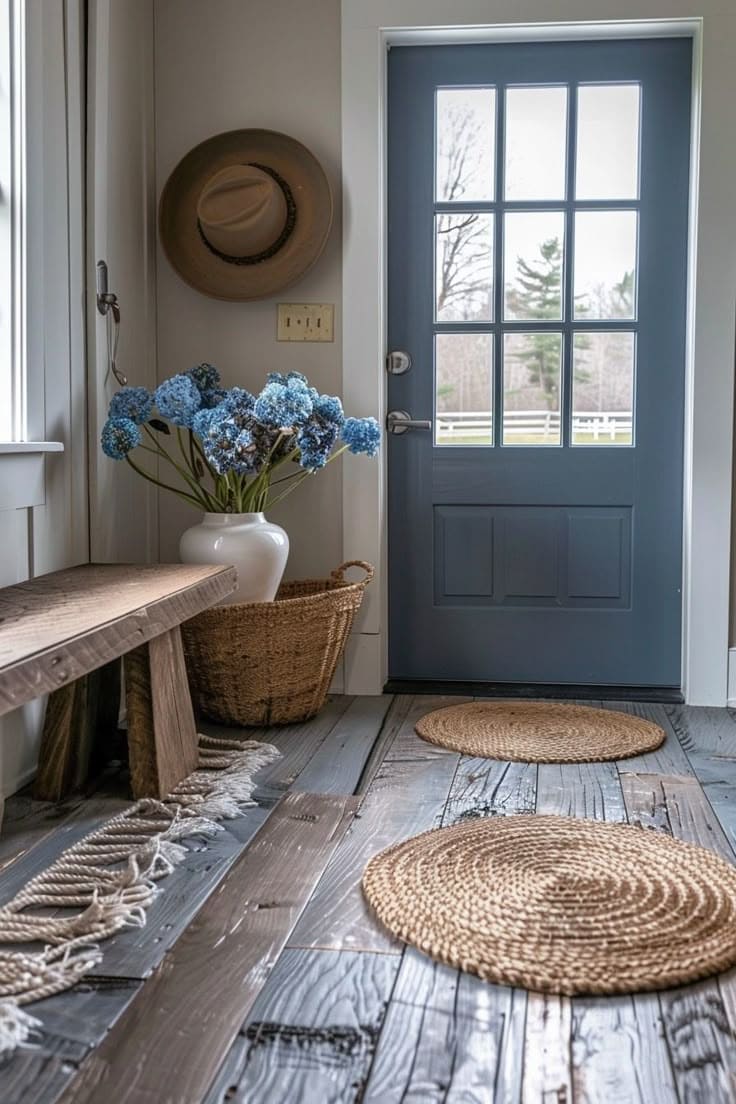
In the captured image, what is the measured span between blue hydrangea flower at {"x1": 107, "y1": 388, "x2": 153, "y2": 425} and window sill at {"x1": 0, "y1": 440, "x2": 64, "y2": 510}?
0.24m

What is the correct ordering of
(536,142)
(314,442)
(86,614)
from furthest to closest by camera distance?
(536,142), (314,442), (86,614)

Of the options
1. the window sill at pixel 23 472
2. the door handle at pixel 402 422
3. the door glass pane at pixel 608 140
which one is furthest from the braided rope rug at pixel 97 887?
the door glass pane at pixel 608 140

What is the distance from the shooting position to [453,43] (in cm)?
335

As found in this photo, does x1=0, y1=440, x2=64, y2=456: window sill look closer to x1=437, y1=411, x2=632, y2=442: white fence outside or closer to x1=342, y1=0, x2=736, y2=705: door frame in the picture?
x1=342, y1=0, x2=736, y2=705: door frame

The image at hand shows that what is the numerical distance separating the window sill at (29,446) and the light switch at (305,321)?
35.8 inches

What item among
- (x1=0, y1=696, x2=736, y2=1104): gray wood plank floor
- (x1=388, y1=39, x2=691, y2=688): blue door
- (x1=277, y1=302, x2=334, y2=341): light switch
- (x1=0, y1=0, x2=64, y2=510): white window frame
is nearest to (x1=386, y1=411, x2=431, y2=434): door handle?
(x1=388, y1=39, x2=691, y2=688): blue door

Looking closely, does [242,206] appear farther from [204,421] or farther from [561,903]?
[561,903]

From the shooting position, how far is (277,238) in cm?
330

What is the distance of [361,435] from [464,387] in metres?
0.53

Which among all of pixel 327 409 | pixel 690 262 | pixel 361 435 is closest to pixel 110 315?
pixel 327 409

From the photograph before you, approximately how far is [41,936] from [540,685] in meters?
2.06

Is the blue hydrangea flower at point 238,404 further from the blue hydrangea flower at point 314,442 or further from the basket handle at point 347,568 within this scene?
the basket handle at point 347,568

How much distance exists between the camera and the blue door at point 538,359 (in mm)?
3332

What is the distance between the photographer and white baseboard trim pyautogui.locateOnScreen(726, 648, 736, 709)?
3330 millimetres
